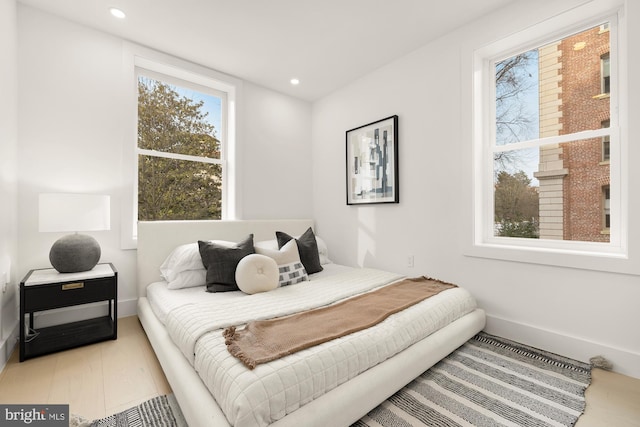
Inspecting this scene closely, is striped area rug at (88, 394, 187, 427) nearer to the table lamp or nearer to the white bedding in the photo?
the white bedding

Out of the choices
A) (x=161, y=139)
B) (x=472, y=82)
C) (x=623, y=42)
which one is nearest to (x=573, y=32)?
(x=623, y=42)

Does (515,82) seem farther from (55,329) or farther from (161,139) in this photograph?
(55,329)

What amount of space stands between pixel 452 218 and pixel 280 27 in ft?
7.25

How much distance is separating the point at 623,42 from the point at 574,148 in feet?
2.16

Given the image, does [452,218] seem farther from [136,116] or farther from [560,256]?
[136,116]

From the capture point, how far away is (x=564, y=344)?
1938mm

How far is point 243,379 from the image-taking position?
1.05m

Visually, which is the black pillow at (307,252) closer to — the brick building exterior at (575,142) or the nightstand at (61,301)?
the nightstand at (61,301)

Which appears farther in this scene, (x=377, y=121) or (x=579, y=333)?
(x=377, y=121)

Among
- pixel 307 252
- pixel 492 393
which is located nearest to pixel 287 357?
pixel 492 393

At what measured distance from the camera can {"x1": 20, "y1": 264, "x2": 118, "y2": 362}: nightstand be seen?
1865mm

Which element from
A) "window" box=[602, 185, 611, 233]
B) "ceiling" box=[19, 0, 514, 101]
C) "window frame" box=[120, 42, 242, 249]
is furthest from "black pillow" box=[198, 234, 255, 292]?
"window" box=[602, 185, 611, 233]

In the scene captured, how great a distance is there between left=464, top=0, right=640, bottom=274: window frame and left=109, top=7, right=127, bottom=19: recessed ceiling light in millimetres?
2825

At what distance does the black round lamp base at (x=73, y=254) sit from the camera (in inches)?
81.7
